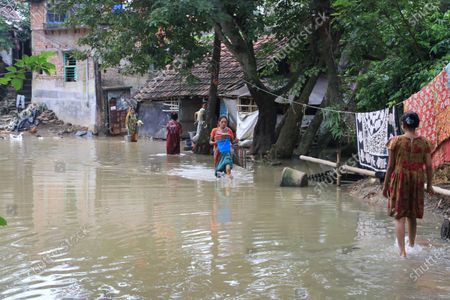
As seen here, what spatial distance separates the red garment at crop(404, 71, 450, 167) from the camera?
8.94 metres

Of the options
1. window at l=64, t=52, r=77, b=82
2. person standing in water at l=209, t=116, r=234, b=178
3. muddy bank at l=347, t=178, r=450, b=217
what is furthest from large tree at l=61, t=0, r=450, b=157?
window at l=64, t=52, r=77, b=82

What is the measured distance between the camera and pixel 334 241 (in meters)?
7.52

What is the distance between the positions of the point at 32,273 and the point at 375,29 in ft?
29.5

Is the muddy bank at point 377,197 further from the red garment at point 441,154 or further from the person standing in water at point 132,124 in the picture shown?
the person standing in water at point 132,124

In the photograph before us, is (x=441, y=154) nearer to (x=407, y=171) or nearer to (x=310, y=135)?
(x=407, y=171)

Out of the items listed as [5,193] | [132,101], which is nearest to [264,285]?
[5,193]

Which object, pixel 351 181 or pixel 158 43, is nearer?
pixel 351 181

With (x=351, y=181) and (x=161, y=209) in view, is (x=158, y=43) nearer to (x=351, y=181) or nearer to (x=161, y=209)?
(x=351, y=181)

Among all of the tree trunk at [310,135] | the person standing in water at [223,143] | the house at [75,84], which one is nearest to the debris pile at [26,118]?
the house at [75,84]

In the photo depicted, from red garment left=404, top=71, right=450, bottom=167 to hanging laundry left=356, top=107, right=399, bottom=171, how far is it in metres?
0.79

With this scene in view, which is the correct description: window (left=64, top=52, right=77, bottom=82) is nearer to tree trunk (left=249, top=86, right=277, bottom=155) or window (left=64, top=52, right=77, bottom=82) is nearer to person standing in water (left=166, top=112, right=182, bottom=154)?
person standing in water (left=166, top=112, right=182, bottom=154)

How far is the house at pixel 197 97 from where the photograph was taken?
22094mm

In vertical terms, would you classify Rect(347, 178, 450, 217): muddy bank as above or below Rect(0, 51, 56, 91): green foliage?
below

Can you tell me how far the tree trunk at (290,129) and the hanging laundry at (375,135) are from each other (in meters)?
5.96
